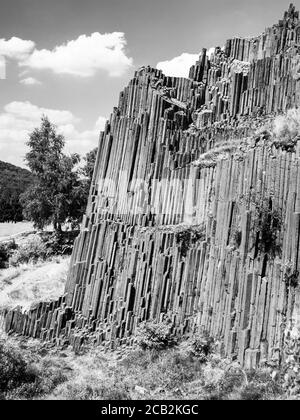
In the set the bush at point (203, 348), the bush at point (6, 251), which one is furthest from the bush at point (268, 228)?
the bush at point (6, 251)

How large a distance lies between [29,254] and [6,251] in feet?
7.54

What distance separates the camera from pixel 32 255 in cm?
2611

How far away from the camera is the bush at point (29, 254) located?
25.7 meters

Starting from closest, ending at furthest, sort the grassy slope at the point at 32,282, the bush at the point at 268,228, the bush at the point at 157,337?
the bush at the point at 268,228
the bush at the point at 157,337
the grassy slope at the point at 32,282

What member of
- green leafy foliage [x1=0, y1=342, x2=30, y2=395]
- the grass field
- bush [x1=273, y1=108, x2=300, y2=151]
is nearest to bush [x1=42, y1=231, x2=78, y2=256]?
green leafy foliage [x1=0, y1=342, x2=30, y2=395]

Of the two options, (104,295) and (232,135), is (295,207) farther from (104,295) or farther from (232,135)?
(104,295)

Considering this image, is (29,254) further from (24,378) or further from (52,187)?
(24,378)

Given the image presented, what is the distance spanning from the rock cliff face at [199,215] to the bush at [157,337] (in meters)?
0.35

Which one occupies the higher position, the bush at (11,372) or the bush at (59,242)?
the bush at (59,242)

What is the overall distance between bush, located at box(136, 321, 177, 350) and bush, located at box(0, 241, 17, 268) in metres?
15.4

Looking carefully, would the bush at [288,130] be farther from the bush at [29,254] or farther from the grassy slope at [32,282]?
the bush at [29,254]

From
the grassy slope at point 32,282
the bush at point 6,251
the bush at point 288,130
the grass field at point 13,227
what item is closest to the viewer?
the bush at point 288,130

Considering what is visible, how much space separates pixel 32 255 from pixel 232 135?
1611cm

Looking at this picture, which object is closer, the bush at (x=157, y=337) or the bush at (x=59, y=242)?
the bush at (x=157, y=337)
